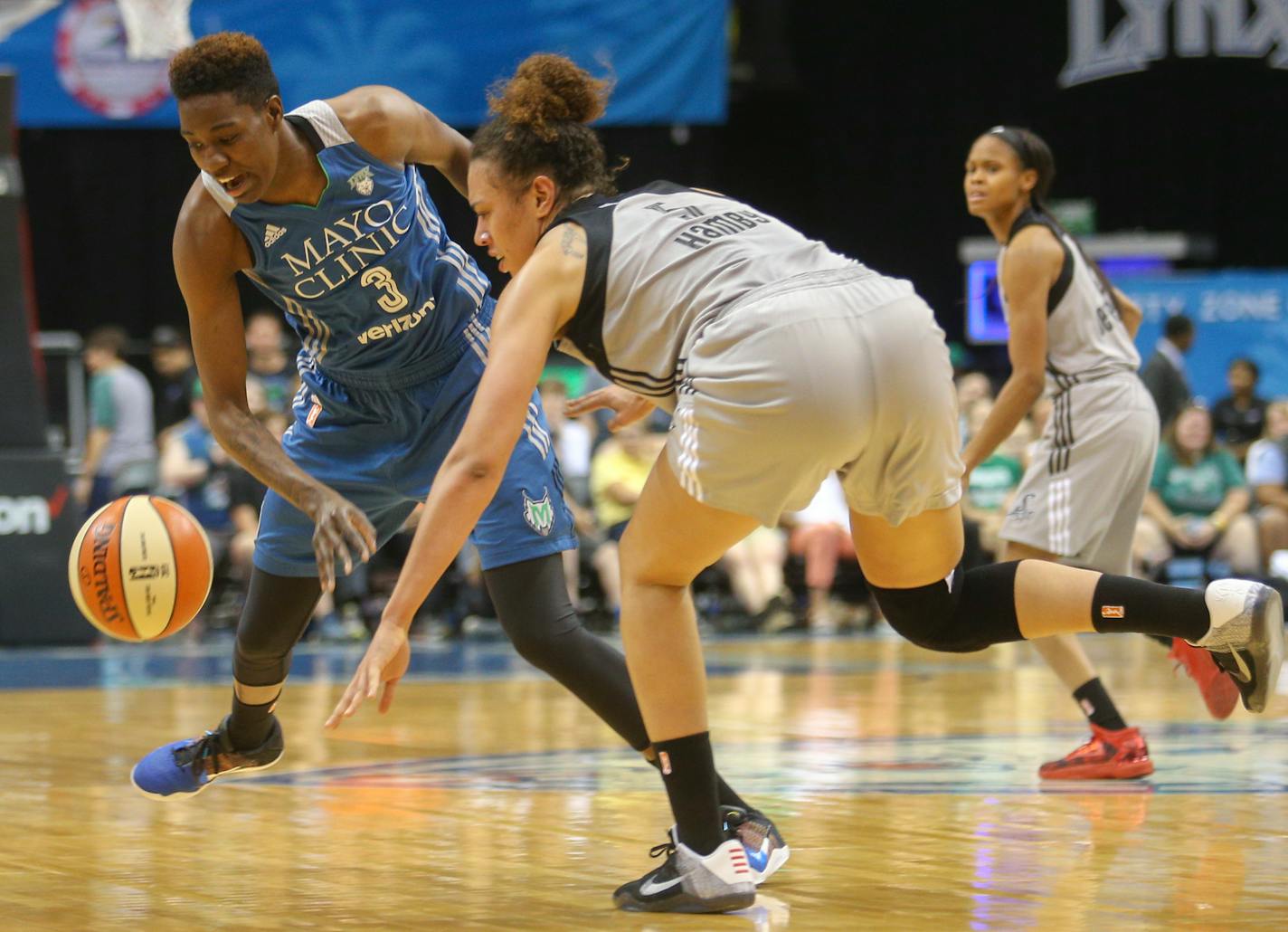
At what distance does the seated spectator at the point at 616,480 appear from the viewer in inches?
434

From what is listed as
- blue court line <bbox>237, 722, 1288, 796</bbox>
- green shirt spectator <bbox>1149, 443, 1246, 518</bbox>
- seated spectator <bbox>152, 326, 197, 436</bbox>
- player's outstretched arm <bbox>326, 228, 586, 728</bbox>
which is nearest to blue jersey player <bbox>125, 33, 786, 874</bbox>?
player's outstretched arm <bbox>326, 228, 586, 728</bbox>

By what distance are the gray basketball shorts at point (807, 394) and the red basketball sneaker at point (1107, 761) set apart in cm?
206

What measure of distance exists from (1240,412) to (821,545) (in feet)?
10.9

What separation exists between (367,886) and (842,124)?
15.0m

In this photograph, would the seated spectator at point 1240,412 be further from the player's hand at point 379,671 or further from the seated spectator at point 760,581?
the player's hand at point 379,671

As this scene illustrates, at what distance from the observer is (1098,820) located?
177 inches

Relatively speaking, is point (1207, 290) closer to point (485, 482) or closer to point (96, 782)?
→ point (96, 782)

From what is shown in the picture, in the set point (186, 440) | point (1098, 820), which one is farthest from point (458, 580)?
point (1098, 820)

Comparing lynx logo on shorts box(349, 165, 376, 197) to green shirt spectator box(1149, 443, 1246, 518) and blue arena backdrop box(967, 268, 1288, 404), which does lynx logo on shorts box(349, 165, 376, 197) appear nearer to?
green shirt spectator box(1149, 443, 1246, 518)

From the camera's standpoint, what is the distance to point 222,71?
157 inches

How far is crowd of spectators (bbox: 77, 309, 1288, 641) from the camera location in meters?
10.9

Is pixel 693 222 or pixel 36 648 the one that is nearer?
pixel 693 222

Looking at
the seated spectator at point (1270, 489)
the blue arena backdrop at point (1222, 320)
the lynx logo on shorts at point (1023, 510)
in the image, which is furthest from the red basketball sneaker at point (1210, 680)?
the blue arena backdrop at point (1222, 320)

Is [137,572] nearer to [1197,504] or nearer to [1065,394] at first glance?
Result: [1065,394]
